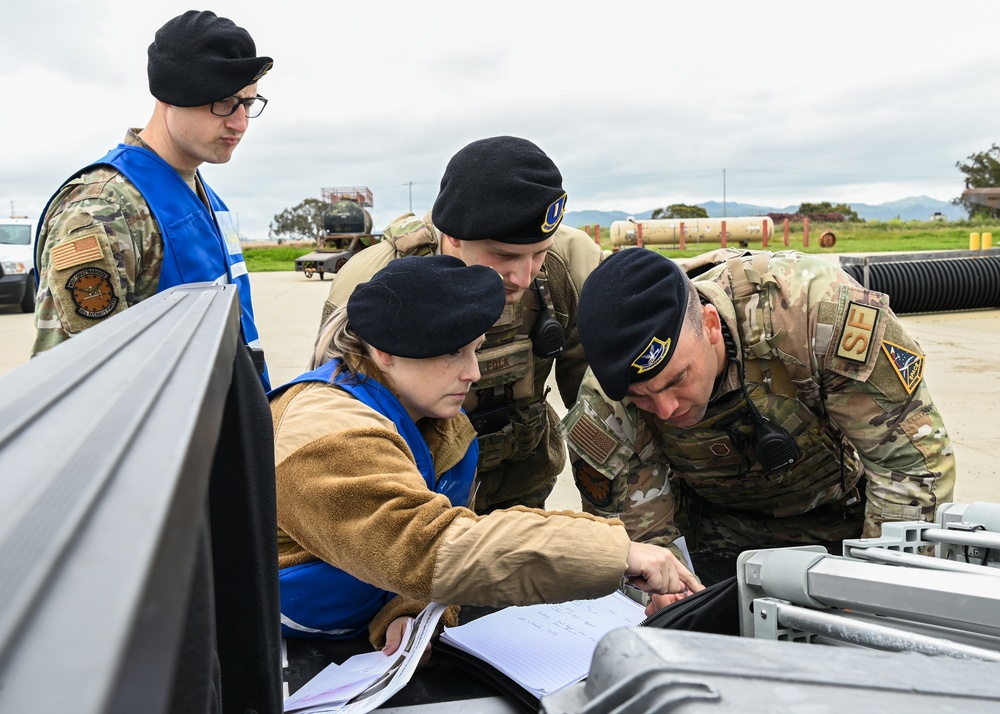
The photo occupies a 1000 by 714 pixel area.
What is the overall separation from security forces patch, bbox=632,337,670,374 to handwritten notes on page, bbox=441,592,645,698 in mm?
475

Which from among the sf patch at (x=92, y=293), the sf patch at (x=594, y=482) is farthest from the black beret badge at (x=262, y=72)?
the sf patch at (x=594, y=482)

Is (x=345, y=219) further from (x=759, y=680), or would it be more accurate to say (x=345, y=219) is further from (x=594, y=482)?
(x=759, y=680)

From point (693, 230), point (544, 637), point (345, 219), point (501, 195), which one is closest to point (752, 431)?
point (501, 195)

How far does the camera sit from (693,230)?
25.8m

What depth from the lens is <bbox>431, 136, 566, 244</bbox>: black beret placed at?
2094 millimetres

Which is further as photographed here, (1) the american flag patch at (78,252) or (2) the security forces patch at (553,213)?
(2) the security forces patch at (553,213)

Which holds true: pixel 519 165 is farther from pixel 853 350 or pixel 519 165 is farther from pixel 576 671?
pixel 576 671

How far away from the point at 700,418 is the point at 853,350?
1.25 ft

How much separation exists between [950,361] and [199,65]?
6277mm

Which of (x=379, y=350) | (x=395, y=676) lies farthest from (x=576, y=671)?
(x=379, y=350)

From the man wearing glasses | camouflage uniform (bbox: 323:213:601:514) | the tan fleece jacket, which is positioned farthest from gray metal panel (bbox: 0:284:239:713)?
camouflage uniform (bbox: 323:213:601:514)

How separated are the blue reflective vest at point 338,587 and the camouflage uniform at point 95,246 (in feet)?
2.05

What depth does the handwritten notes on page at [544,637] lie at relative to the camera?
128 cm

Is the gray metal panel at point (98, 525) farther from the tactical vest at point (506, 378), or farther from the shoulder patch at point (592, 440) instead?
the tactical vest at point (506, 378)
